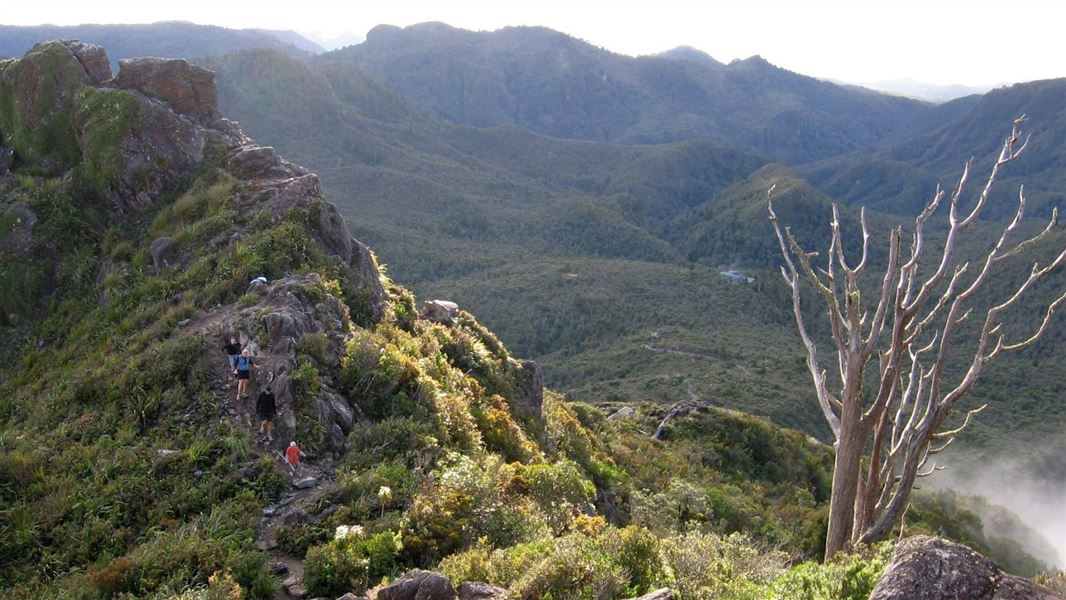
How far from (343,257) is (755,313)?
8970cm

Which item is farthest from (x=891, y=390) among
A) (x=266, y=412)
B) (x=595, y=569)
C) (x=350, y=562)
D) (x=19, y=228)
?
(x=19, y=228)

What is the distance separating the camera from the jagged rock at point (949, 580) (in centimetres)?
466

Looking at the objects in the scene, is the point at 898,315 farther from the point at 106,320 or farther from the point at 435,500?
the point at 106,320

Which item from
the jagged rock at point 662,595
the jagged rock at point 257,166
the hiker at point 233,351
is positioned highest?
the jagged rock at point 257,166

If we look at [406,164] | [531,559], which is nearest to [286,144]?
[406,164]

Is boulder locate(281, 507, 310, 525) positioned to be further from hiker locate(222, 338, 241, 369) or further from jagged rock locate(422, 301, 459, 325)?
jagged rock locate(422, 301, 459, 325)

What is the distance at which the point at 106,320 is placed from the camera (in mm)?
13258

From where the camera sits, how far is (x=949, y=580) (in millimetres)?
4711

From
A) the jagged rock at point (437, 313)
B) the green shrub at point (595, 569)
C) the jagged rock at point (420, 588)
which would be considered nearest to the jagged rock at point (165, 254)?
the jagged rock at point (437, 313)

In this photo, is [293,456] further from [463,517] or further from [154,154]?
[154,154]

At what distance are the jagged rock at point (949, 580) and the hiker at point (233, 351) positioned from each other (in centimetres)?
875

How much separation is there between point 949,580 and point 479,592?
3633mm

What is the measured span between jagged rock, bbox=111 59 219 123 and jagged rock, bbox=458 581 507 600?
17.4 metres

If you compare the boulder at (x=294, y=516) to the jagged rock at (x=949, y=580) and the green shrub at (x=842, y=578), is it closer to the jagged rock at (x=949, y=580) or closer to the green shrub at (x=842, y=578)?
the green shrub at (x=842, y=578)
